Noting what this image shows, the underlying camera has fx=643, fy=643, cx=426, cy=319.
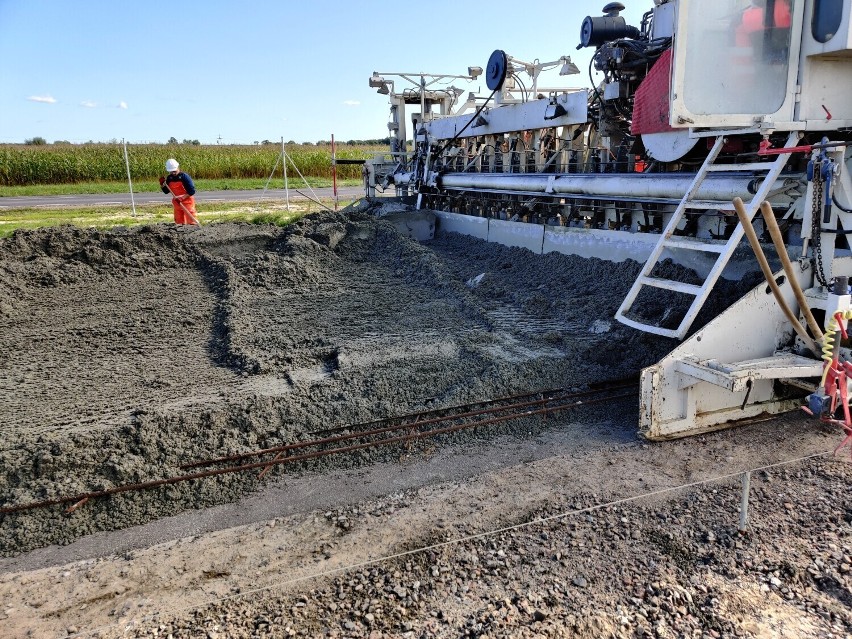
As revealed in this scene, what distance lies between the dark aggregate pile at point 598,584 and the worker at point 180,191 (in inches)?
370

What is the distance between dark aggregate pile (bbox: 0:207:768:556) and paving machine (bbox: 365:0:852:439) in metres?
0.64

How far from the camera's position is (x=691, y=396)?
3973 millimetres

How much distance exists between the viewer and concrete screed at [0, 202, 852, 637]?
2572mm

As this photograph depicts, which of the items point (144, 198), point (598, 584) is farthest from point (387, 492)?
point (144, 198)

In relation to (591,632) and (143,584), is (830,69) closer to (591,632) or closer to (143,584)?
(591,632)

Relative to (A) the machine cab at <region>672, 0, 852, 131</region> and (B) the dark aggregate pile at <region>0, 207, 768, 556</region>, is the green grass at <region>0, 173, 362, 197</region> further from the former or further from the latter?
(A) the machine cab at <region>672, 0, 852, 131</region>

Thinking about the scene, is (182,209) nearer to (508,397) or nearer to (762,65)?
(508,397)

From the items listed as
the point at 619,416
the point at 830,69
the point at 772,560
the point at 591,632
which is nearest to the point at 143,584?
the point at 591,632

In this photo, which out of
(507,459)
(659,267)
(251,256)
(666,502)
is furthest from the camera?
(251,256)

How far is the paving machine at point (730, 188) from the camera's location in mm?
3752

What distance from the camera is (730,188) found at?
494 centimetres

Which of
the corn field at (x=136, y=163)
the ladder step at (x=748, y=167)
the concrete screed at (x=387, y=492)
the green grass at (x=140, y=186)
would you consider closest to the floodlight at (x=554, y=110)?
the concrete screed at (x=387, y=492)

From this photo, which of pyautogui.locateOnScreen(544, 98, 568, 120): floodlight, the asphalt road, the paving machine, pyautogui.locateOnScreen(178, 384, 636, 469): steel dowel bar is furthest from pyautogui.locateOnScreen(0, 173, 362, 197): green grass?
pyautogui.locateOnScreen(178, 384, 636, 469): steel dowel bar

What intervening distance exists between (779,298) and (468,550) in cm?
225
